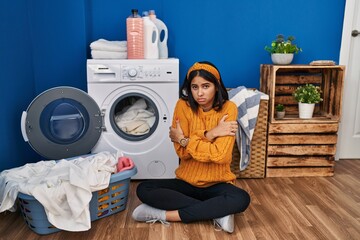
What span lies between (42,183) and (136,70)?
2.85ft

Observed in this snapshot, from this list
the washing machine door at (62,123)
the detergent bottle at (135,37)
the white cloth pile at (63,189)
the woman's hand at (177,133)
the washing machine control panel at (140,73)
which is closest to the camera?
the white cloth pile at (63,189)

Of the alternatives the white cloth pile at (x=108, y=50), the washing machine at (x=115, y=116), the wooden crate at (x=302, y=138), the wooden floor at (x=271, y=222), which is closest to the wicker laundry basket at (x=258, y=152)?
the wooden crate at (x=302, y=138)

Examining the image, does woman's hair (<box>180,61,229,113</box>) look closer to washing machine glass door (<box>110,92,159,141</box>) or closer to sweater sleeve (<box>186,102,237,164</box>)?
sweater sleeve (<box>186,102,237,164</box>)

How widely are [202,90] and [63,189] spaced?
0.77 m

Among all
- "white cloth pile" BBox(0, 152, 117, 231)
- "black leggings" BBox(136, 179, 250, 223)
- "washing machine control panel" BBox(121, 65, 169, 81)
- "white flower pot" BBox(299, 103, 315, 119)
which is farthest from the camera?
"white flower pot" BBox(299, 103, 315, 119)

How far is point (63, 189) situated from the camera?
1490 mm

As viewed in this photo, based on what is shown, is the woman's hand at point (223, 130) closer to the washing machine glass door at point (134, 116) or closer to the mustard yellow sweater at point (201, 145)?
the mustard yellow sweater at point (201, 145)

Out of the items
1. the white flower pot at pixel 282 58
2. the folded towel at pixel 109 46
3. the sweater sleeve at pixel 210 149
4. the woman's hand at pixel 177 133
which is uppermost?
the folded towel at pixel 109 46

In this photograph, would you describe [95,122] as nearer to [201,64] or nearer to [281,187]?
[201,64]

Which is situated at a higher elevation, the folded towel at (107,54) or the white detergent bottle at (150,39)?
the white detergent bottle at (150,39)

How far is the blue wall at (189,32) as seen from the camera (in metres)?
2.34

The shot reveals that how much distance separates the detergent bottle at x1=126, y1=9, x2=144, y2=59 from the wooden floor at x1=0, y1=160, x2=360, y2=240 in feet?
2.87

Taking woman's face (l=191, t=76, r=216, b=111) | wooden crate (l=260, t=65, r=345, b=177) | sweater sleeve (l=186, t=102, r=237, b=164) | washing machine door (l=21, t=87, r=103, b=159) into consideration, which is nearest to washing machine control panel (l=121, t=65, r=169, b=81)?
washing machine door (l=21, t=87, r=103, b=159)

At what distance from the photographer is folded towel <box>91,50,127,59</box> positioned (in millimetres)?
2168
